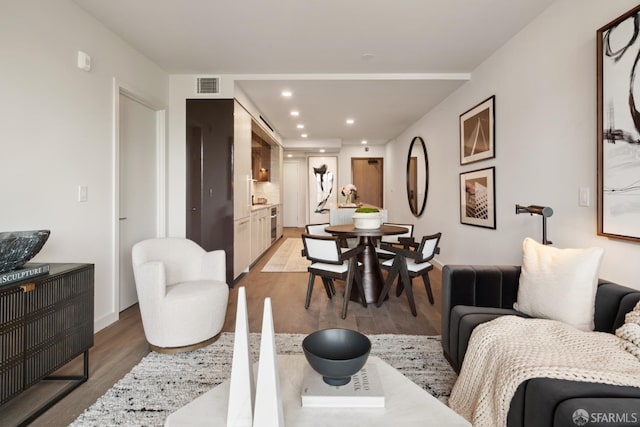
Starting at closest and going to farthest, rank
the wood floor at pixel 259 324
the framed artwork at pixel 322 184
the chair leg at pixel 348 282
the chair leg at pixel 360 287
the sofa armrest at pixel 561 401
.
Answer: the sofa armrest at pixel 561 401
the wood floor at pixel 259 324
the chair leg at pixel 348 282
the chair leg at pixel 360 287
the framed artwork at pixel 322 184

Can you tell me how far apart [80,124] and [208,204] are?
1643 mm

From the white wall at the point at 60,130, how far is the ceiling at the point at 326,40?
350 mm

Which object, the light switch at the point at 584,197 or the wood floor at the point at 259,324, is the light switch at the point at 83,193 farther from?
the light switch at the point at 584,197

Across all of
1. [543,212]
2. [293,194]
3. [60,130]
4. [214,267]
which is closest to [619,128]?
[543,212]

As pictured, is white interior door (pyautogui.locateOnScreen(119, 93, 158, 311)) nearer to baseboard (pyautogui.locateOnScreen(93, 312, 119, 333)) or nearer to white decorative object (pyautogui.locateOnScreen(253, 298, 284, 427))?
baseboard (pyautogui.locateOnScreen(93, 312, 119, 333))

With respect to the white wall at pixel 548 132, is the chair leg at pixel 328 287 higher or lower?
lower

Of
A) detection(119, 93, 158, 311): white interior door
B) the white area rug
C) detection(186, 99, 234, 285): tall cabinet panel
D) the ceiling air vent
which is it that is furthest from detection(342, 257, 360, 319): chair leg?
the ceiling air vent

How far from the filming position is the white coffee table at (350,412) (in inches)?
37.1

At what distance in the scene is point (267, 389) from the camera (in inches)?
34.9

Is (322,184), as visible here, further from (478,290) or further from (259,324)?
(478,290)

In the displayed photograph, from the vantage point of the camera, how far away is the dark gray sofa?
1.00m

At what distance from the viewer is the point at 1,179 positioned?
6.30 ft

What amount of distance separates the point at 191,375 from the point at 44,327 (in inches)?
31.6

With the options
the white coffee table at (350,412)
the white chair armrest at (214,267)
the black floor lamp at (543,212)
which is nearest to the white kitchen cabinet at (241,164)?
the white chair armrest at (214,267)
